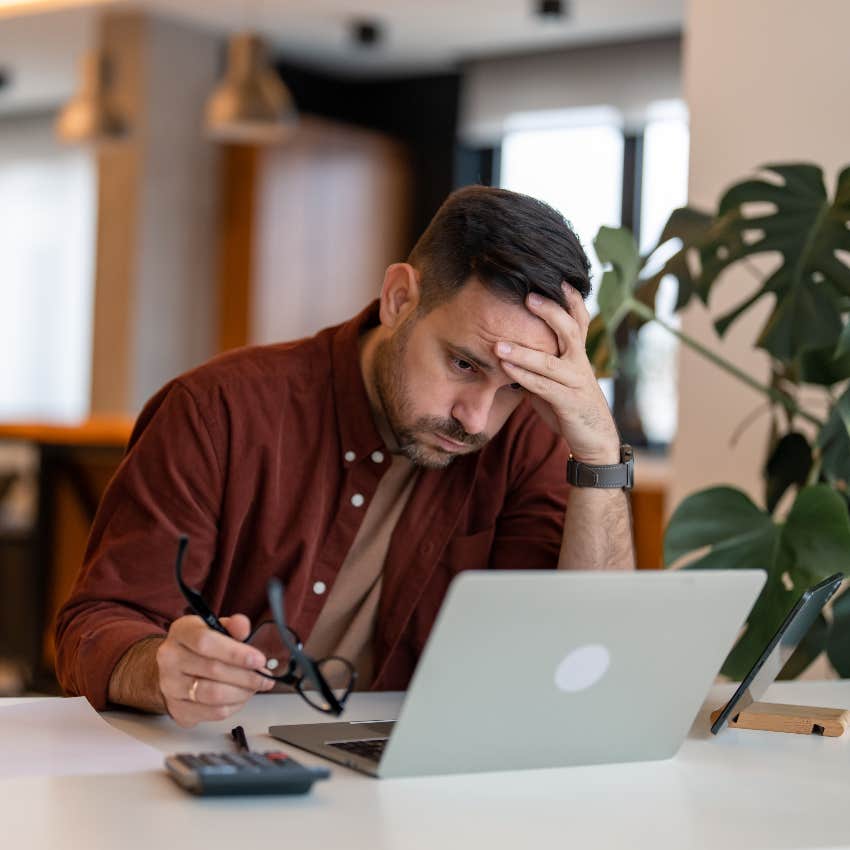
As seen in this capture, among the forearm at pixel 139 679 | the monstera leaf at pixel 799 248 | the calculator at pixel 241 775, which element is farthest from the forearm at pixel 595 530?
the calculator at pixel 241 775

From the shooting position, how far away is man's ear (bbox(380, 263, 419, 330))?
1.85 meters

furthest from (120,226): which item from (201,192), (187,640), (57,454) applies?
(187,640)

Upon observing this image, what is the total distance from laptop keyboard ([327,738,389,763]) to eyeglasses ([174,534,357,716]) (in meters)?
0.03

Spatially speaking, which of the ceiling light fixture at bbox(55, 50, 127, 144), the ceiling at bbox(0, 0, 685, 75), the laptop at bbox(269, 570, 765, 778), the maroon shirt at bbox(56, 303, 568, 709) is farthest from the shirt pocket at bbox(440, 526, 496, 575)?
the ceiling at bbox(0, 0, 685, 75)

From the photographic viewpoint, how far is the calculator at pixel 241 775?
45.3 inches

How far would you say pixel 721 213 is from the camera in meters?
2.48

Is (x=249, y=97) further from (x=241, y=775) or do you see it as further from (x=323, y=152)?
(x=241, y=775)

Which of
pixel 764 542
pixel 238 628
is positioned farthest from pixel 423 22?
pixel 238 628

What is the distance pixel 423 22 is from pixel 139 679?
240 inches

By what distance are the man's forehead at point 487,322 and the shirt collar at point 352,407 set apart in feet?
0.73

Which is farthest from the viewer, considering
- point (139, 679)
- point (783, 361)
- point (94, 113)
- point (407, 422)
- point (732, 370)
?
point (94, 113)

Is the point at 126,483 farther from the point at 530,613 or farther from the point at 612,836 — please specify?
the point at 612,836

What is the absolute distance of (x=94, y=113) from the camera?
596 centimetres

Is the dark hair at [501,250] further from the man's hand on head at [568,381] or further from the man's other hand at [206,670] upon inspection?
the man's other hand at [206,670]
